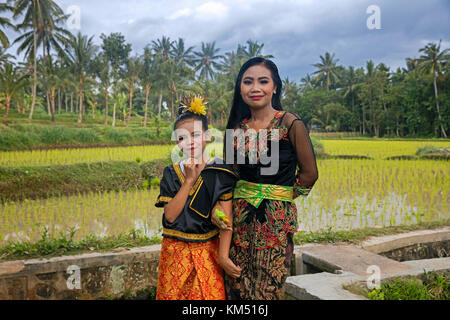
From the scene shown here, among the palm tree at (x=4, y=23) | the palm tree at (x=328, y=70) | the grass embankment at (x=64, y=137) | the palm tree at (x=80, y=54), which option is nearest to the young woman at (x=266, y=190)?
the grass embankment at (x=64, y=137)

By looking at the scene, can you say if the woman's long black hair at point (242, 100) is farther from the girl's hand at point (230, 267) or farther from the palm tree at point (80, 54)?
the palm tree at point (80, 54)

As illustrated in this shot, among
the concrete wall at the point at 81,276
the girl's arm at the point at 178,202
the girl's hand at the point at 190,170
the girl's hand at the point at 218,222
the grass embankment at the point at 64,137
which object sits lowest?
the concrete wall at the point at 81,276

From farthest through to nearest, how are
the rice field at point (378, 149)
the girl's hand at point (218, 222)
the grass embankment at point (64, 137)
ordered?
the rice field at point (378, 149) < the grass embankment at point (64, 137) < the girl's hand at point (218, 222)

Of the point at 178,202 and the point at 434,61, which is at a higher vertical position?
the point at 434,61

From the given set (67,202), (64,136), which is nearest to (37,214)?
(67,202)

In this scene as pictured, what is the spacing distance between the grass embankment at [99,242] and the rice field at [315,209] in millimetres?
405

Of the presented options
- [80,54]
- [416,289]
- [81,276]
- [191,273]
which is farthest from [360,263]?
[80,54]

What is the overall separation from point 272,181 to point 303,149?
20 centimetres

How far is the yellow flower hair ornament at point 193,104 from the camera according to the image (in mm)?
1526

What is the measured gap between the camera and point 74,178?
5.64 metres

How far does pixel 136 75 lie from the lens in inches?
904

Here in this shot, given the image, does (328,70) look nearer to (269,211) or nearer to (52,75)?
(52,75)

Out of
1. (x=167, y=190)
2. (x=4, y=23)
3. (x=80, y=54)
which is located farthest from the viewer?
(x=80, y=54)

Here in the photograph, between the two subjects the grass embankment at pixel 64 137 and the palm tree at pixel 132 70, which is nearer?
the grass embankment at pixel 64 137
